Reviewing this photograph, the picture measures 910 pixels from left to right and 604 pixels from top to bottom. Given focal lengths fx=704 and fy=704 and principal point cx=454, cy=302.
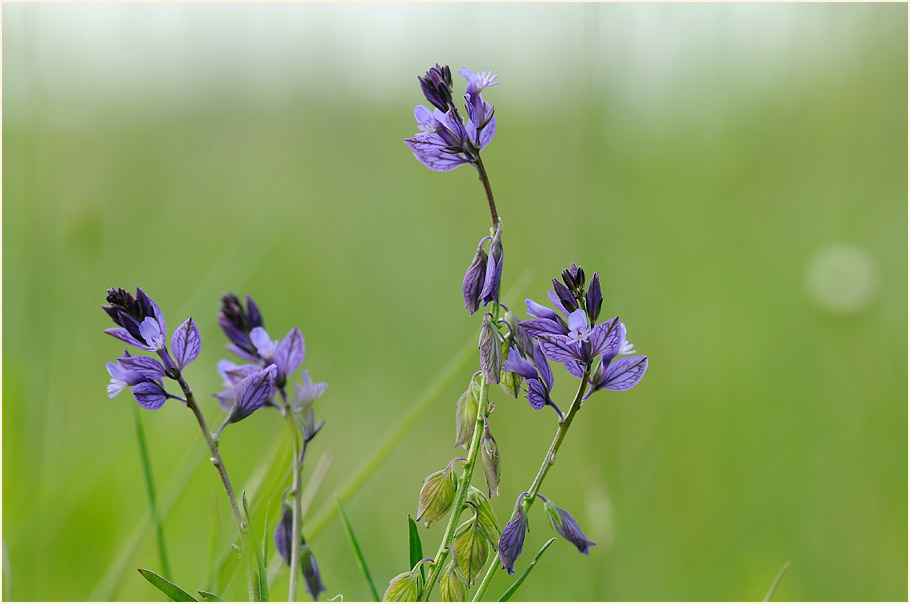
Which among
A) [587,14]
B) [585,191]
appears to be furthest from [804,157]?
[587,14]

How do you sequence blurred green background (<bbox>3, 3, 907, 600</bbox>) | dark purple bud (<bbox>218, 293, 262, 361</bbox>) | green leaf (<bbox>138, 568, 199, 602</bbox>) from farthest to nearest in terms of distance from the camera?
blurred green background (<bbox>3, 3, 907, 600</bbox>), dark purple bud (<bbox>218, 293, 262, 361</bbox>), green leaf (<bbox>138, 568, 199, 602</bbox>)

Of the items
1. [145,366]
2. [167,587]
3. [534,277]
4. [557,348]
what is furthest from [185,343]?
[534,277]

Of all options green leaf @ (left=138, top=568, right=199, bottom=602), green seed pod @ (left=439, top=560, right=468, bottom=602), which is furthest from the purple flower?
green seed pod @ (left=439, top=560, right=468, bottom=602)

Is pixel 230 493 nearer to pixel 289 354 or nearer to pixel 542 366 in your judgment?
pixel 289 354

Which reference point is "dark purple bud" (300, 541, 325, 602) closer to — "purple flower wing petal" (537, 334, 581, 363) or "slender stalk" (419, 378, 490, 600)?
"slender stalk" (419, 378, 490, 600)

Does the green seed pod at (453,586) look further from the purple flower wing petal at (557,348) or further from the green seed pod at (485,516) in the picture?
the purple flower wing petal at (557,348)

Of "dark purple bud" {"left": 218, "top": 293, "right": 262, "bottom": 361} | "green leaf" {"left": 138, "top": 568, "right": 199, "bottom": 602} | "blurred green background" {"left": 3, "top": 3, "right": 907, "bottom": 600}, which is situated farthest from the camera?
"blurred green background" {"left": 3, "top": 3, "right": 907, "bottom": 600}

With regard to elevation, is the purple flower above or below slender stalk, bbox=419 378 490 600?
above
